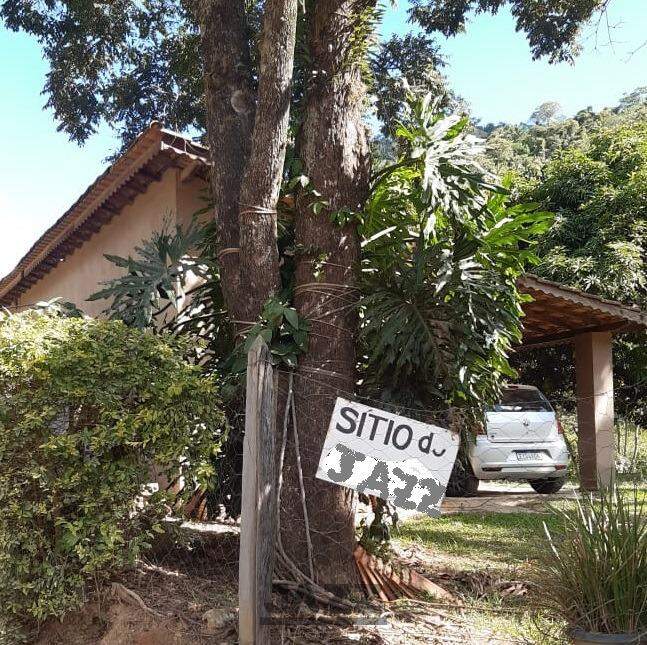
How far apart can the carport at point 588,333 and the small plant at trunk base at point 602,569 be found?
19.3 feet

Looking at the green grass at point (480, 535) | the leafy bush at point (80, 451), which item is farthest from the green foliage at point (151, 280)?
the green grass at point (480, 535)

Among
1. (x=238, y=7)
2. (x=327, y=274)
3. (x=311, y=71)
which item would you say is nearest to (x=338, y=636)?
(x=327, y=274)

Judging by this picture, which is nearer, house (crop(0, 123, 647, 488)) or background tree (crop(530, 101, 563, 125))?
house (crop(0, 123, 647, 488))

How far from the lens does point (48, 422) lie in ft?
16.1

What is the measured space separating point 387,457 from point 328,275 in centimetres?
147

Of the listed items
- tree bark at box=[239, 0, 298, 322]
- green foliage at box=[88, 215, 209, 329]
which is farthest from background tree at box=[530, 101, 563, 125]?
tree bark at box=[239, 0, 298, 322]

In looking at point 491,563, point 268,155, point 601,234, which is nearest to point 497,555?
point 491,563

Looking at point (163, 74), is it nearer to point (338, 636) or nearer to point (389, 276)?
point (389, 276)

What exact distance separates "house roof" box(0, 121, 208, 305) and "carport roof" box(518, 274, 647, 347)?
4399 mm

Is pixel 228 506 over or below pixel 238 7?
below

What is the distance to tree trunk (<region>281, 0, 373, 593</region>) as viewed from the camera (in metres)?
5.04

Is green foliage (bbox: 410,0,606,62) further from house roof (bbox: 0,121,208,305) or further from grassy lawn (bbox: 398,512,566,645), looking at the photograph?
grassy lawn (bbox: 398,512,566,645)

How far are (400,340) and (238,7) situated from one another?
326 centimetres

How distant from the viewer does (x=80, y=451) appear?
4.95m
